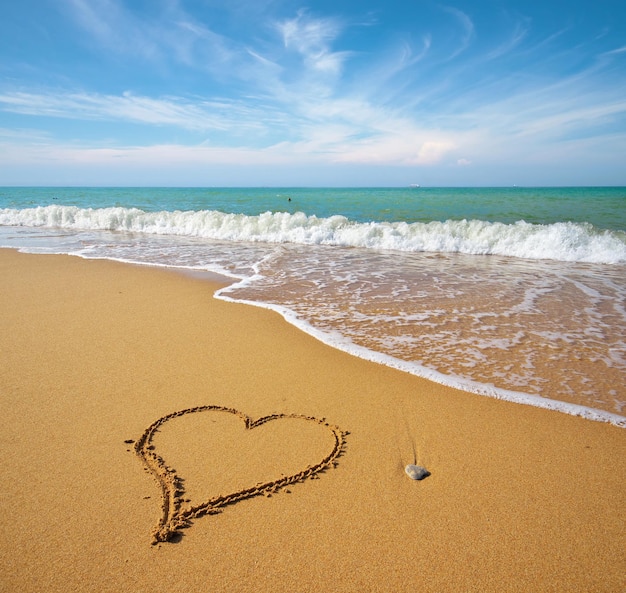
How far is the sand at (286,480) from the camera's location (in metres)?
2.01

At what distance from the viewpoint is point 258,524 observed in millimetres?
2262

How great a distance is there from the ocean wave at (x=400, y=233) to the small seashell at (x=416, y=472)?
37.5 feet

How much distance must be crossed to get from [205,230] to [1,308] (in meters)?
12.0

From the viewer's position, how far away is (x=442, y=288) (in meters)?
7.86

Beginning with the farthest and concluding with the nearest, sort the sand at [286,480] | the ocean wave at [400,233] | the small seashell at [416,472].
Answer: the ocean wave at [400,233] → the small seashell at [416,472] → the sand at [286,480]

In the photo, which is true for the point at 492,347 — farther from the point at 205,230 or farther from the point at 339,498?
the point at 205,230

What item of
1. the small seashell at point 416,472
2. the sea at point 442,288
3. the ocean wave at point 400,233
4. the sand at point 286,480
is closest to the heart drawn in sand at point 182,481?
the sand at point 286,480

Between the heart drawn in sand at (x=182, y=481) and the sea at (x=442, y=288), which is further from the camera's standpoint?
the sea at (x=442, y=288)

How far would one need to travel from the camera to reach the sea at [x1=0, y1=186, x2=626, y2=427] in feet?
14.0

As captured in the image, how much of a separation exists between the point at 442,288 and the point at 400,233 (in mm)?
7386

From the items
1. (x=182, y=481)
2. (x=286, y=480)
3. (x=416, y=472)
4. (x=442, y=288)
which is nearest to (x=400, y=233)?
(x=442, y=288)

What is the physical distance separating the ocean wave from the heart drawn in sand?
11.3 m

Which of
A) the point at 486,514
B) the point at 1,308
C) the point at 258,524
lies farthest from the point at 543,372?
the point at 1,308

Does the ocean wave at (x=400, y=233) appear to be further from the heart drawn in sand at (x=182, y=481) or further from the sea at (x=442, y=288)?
the heart drawn in sand at (x=182, y=481)
